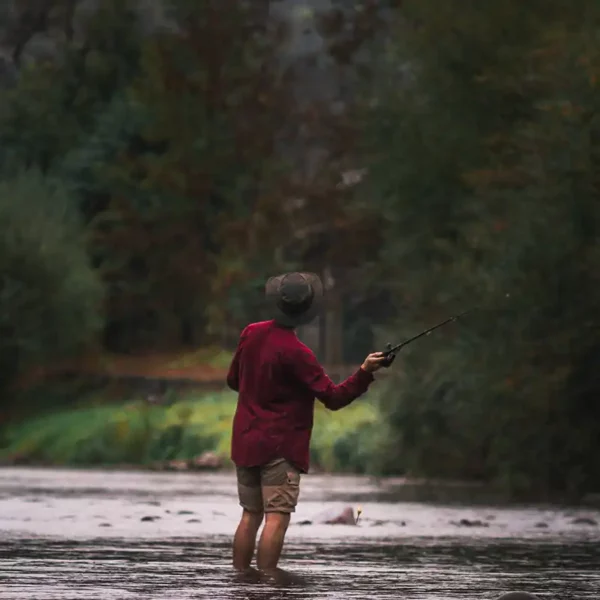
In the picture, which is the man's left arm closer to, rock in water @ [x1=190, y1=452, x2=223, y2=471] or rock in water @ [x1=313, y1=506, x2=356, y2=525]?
rock in water @ [x1=313, y1=506, x2=356, y2=525]

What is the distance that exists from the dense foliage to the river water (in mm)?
2493

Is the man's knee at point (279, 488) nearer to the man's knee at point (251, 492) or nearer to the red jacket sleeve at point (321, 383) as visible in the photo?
the man's knee at point (251, 492)

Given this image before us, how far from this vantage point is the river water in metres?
10.9

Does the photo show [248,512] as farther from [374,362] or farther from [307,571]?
[374,362]

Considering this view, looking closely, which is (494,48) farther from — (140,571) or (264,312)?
(264,312)

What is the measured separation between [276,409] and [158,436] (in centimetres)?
2604

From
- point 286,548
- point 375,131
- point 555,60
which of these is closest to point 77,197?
point 375,131

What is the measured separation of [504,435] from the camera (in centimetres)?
2391

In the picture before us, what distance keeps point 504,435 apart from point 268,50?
4429 centimetres

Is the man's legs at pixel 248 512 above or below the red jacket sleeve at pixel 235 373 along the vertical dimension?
below

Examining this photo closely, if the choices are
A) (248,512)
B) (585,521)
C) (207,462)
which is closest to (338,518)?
(585,521)

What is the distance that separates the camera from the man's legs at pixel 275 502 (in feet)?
38.2

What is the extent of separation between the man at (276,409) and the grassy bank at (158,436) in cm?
1687

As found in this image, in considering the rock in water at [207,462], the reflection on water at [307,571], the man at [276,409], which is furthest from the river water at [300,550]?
the rock in water at [207,462]
